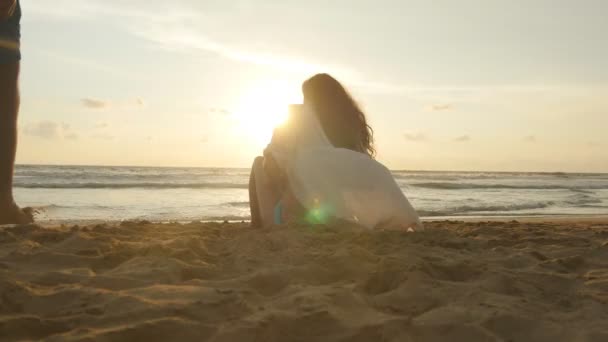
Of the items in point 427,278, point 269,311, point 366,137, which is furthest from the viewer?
point 366,137

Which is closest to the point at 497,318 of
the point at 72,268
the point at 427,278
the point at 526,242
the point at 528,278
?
the point at 427,278

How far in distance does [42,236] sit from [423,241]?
251 cm

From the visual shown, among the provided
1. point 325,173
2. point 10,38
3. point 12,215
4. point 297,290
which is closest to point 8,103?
point 10,38

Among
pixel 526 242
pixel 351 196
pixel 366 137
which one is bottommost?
pixel 526 242

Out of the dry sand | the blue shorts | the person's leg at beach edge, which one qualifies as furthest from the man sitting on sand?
the person's leg at beach edge

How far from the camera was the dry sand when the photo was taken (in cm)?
174

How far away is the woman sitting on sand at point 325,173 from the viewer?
377cm

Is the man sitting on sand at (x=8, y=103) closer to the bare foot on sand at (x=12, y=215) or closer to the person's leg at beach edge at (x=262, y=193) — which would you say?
the bare foot on sand at (x=12, y=215)

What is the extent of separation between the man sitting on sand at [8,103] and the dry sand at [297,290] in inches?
8.7

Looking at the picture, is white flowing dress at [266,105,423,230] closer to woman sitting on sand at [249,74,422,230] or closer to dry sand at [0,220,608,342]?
woman sitting on sand at [249,74,422,230]

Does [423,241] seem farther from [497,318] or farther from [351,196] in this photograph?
[497,318]

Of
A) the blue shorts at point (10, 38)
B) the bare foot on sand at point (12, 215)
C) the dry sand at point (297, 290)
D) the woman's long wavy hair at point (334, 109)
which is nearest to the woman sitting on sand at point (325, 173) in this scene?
the woman's long wavy hair at point (334, 109)

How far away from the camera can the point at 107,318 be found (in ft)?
5.91

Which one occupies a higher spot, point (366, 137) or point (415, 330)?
point (366, 137)
